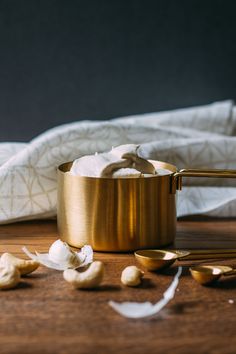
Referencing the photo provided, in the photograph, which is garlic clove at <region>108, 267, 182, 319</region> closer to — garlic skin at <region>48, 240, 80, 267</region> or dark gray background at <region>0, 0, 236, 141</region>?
garlic skin at <region>48, 240, 80, 267</region>

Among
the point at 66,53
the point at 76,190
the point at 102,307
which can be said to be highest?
the point at 66,53

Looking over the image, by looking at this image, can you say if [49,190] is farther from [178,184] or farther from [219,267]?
[219,267]

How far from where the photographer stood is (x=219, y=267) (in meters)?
0.81

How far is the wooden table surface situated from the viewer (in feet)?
2.02

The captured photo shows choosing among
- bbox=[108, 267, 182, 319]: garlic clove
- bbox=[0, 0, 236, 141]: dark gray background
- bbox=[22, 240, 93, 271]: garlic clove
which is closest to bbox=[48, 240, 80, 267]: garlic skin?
bbox=[22, 240, 93, 271]: garlic clove

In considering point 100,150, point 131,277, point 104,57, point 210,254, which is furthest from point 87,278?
point 104,57

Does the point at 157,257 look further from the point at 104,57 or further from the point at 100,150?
the point at 104,57

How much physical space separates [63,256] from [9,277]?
98 millimetres

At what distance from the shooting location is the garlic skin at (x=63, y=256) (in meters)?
0.84

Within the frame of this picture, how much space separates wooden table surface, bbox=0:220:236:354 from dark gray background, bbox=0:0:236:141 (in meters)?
0.89

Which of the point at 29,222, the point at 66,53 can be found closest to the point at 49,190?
the point at 29,222

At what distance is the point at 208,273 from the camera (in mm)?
771

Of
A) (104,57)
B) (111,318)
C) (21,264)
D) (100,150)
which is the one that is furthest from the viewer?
(104,57)

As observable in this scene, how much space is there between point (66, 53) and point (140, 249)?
0.92m
